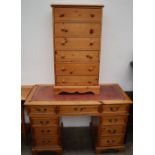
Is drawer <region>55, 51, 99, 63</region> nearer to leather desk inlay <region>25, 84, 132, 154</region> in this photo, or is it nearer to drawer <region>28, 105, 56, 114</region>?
leather desk inlay <region>25, 84, 132, 154</region>

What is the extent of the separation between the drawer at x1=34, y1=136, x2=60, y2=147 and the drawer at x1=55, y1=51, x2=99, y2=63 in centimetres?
87

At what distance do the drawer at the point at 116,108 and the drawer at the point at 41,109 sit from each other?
549 millimetres

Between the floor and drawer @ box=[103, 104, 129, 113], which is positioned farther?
the floor

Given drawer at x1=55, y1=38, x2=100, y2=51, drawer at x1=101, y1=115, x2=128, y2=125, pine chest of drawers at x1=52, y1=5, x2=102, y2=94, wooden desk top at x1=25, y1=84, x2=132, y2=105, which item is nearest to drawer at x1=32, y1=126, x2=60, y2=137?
wooden desk top at x1=25, y1=84, x2=132, y2=105

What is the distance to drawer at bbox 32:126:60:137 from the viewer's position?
2084 mm

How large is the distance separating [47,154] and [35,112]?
554 millimetres

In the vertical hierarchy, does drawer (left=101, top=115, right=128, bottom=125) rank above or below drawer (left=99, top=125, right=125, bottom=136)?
above

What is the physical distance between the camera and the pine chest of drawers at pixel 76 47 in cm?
194

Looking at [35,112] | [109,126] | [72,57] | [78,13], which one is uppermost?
[78,13]

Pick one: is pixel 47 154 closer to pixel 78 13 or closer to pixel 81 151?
pixel 81 151

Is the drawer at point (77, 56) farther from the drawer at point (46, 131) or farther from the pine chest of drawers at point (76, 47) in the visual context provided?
the drawer at point (46, 131)

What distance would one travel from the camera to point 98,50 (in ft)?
6.75
